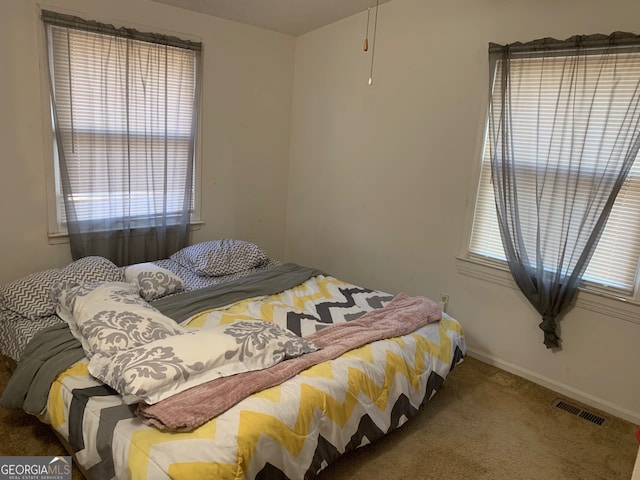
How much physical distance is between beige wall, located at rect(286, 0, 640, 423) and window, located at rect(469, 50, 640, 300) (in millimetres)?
162

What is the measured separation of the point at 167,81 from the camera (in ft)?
10.7

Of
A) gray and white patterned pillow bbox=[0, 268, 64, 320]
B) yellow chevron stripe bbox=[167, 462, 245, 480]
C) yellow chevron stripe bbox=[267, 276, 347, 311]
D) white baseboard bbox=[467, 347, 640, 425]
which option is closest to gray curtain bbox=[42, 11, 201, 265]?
gray and white patterned pillow bbox=[0, 268, 64, 320]

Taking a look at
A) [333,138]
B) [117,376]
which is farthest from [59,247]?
[333,138]

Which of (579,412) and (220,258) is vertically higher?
(220,258)

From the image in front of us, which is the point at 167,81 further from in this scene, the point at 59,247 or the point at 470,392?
the point at 470,392

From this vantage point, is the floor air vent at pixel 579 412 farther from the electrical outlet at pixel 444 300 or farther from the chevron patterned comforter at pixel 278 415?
the electrical outlet at pixel 444 300

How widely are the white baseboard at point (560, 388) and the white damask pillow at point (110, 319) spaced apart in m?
2.10

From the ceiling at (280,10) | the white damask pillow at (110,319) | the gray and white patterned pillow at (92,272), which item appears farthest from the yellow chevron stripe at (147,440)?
the ceiling at (280,10)

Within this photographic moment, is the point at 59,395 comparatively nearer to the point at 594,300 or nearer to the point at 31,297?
the point at 31,297

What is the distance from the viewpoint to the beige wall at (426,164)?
255 centimetres

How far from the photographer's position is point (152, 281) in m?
2.59

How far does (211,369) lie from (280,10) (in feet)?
9.14

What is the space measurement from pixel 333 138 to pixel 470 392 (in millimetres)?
2253

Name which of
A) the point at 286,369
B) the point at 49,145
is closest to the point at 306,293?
the point at 286,369
